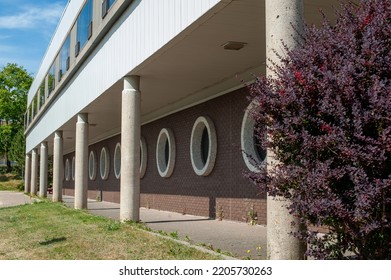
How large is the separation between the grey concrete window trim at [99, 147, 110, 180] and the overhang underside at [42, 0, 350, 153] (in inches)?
366

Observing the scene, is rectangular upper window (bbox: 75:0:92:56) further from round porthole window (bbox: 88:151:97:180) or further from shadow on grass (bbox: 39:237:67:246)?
round porthole window (bbox: 88:151:97:180)

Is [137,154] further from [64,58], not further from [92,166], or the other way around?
[92,166]

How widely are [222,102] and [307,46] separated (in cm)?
952

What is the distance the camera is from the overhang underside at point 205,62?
8.39 meters

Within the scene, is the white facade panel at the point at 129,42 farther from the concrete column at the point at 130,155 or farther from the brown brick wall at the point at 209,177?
the brown brick wall at the point at 209,177

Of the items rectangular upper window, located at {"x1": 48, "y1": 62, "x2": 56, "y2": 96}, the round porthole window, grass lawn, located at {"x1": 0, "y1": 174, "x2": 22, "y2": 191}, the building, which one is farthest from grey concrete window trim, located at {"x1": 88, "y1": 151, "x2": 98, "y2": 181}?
grass lawn, located at {"x1": 0, "y1": 174, "x2": 22, "y2": 191}

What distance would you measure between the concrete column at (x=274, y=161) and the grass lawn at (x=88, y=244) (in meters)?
1.45

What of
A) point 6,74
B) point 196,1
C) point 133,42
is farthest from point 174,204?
point 6,74

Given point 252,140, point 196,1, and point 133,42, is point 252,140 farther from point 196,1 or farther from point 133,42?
point 196,1

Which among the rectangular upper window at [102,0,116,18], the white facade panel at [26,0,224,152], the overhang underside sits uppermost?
the rectangular upper window at [102,0,116,18]

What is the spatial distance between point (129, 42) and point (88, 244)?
18.7 feet

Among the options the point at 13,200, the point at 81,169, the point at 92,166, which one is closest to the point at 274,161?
the point at 81,169

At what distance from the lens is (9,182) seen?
62312mm

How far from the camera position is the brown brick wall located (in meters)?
13.5
